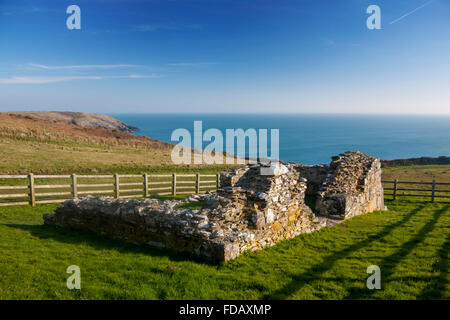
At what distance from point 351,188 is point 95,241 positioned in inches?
468

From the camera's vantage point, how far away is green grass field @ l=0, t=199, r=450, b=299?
5137mm

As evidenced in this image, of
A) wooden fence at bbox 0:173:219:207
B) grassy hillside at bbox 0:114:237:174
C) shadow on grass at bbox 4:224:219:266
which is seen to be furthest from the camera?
grassy hillside at bbox 0:114:237:174

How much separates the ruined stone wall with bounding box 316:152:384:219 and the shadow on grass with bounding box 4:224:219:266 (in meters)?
7.82

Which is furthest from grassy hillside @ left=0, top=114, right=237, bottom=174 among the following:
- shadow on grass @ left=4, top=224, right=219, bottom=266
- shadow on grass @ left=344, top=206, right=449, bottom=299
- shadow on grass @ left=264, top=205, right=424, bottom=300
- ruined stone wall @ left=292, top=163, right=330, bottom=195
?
shadow on grass @ left=344, top=206, right=449, bottom=299

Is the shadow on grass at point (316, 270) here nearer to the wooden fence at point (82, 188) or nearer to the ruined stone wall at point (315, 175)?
the ruined stone wall at point (315, 175)

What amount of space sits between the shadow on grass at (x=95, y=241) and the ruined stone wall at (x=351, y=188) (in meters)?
7.82

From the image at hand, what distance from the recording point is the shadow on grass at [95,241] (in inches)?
273

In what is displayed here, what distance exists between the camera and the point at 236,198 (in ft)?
26.4

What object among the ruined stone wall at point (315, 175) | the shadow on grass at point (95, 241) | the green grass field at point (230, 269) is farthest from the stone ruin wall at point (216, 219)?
the ruined stone wall at point (315, 175)

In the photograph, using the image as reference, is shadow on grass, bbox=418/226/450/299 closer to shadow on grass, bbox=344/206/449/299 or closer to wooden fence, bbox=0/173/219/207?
shadow on grass, bbox=344/206/449/299

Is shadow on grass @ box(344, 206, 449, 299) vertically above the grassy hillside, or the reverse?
the grassy hillside

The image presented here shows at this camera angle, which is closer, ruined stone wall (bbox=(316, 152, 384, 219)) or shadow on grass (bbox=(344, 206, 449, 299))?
shadow on grass (bbox=(344, 206, 449, 299))

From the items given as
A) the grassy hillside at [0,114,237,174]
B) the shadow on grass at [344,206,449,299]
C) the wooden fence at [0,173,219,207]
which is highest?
the grassy hillside at [0,114,237,174]
